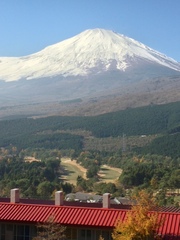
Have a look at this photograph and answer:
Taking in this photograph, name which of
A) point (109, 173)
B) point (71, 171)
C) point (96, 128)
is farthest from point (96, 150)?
point (96, 128)


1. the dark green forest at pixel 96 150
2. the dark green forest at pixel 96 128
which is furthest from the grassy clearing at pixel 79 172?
the dark green forest at pixel 96 128

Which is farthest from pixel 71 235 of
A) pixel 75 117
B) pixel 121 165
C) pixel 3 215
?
pixel 75 117

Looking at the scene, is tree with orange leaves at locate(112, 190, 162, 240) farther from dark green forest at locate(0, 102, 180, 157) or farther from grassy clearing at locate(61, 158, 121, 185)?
dark green forest at locate(0, 102, 180, 157)

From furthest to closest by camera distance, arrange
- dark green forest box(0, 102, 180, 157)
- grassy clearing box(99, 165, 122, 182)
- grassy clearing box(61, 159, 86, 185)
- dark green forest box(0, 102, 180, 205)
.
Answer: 1. dark green forest box(0, 102, 180, 157)
2. grassy clearing box(61, 159, 86, 185)
3. grassy clearing box(99, 165, 122, 182)
4. dark green forest box(0, 102, 180, 205)

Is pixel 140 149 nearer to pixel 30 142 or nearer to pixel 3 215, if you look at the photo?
pixel 30 142

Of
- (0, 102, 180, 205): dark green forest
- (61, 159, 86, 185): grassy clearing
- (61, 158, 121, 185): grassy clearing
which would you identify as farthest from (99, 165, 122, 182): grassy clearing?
(61, 159, 86, 185): grassy clearing

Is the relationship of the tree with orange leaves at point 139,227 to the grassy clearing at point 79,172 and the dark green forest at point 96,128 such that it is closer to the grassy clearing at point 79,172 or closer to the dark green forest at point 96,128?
the grassy clearing at point 79,172

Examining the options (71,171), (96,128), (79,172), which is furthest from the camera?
(96,128)

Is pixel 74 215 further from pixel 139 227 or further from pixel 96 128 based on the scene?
pixel 96 128
